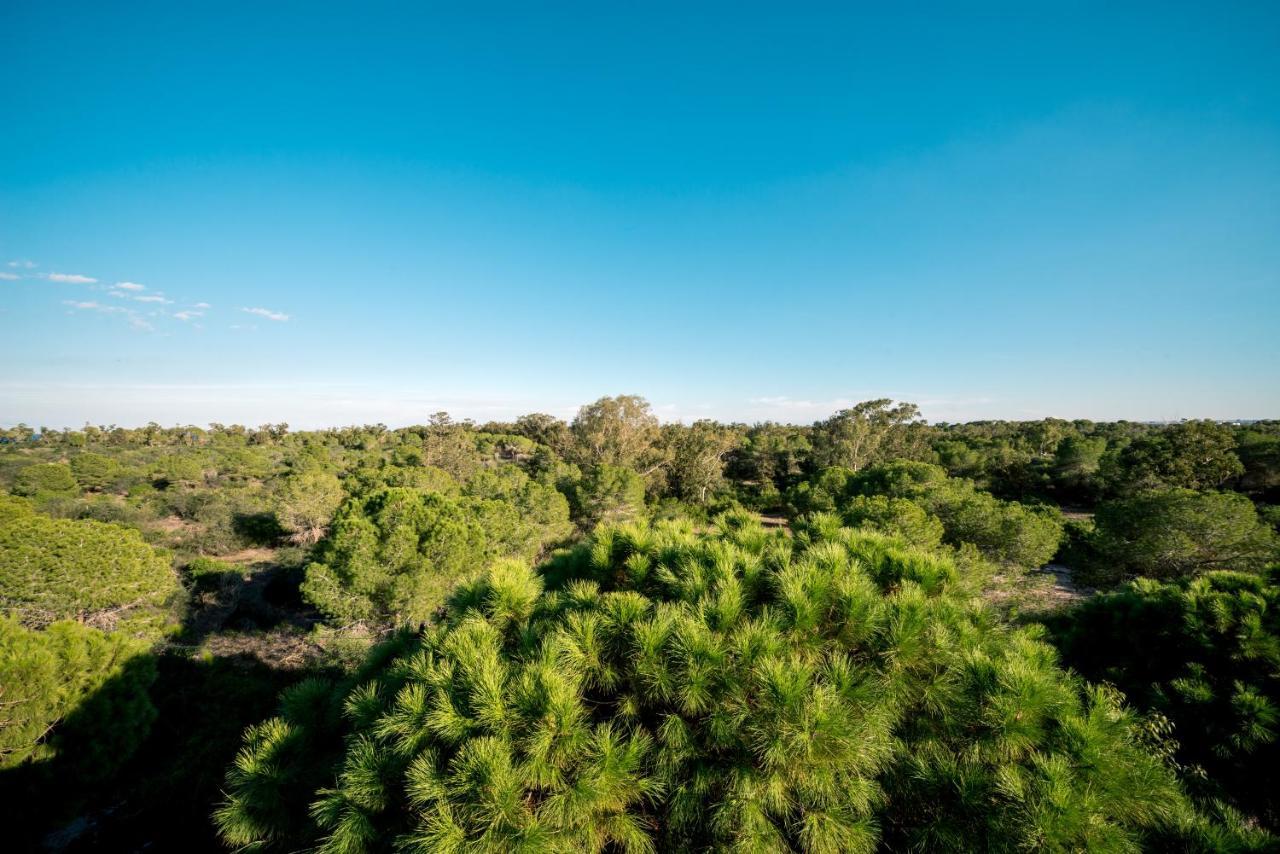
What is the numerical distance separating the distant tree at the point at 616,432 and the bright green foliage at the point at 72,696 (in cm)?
3050

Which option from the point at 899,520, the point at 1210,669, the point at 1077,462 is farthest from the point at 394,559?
the point at 1077,462

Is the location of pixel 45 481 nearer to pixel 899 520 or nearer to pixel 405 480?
pixel 405 480

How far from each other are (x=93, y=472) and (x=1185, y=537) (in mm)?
69325

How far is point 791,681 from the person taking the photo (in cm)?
287

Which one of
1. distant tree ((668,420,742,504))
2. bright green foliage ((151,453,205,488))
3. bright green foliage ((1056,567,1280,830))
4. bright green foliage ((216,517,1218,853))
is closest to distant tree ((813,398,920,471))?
distant tree ((668,420,742,504))

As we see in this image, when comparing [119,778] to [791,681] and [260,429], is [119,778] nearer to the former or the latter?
[791,681]

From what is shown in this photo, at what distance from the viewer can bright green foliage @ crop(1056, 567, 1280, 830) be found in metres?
4.73

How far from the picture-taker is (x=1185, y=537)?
50.9 feet

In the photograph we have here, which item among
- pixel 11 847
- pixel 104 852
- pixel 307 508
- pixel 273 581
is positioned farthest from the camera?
pixel 307 508

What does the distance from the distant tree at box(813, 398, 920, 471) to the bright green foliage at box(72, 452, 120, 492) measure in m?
64.6

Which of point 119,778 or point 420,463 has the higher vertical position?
point 420,463

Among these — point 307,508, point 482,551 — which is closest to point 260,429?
point 307,508

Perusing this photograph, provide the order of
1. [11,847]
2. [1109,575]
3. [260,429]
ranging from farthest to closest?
[260,429], [1109,575], [11,847]

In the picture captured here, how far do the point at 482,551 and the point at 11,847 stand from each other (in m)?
9.87
